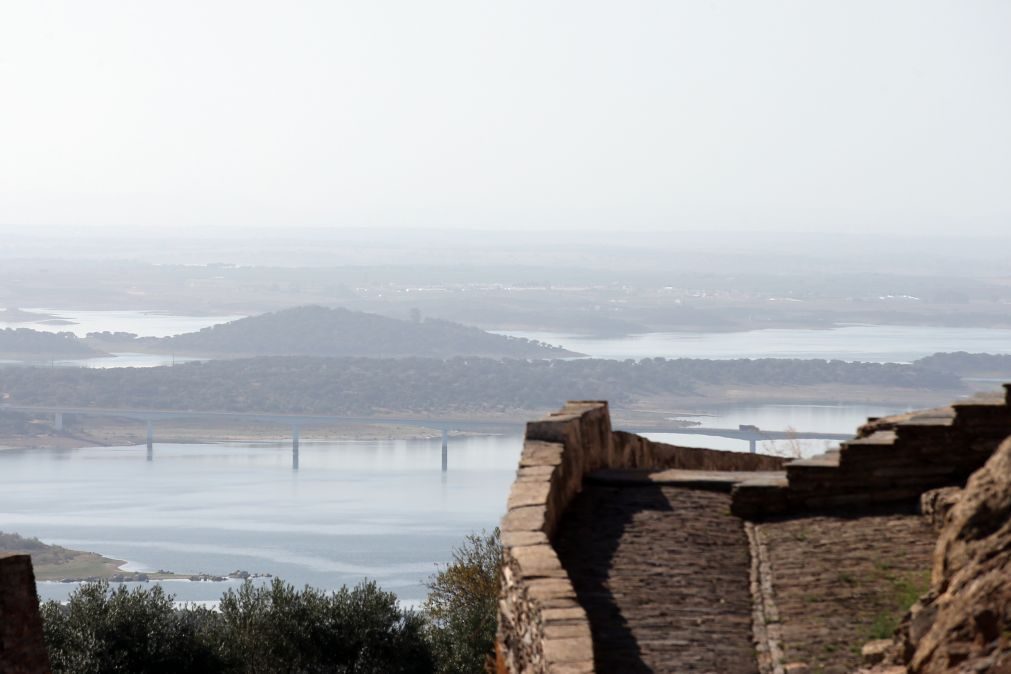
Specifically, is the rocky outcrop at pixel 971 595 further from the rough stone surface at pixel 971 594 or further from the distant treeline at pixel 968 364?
the distant treeline at pixel 968 364

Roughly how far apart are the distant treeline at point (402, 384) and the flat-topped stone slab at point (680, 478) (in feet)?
540

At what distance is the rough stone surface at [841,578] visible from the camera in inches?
268

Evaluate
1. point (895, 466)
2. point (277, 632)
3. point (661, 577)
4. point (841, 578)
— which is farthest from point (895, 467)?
point (277, 632)

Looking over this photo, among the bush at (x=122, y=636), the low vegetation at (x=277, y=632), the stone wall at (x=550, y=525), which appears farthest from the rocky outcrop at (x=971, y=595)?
the low vegetation at (x=277, y=632)

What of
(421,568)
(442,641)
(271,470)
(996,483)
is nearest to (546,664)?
(996,483)

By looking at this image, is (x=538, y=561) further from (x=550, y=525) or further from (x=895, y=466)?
(x=895, y=466)

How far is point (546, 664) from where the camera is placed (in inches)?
261

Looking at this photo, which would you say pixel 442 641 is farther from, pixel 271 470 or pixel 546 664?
pixel 271 470

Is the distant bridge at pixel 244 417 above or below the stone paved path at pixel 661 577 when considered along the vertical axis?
below

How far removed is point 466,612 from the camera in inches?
979

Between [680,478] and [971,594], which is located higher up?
[971,594]

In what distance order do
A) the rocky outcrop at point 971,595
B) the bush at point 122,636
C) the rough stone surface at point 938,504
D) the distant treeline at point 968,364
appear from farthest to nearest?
the distant treeline at point 968,364, the bush at point 122,636, the rough stone surface at point 938,504, the rocky outcrop at point 971,595

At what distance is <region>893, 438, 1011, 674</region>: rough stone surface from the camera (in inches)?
208

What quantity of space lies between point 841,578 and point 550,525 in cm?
184
